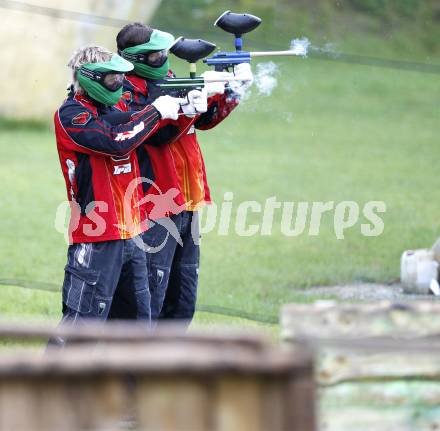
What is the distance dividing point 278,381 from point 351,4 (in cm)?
1908

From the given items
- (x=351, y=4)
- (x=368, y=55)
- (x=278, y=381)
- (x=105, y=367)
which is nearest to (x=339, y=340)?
(x=278, y=381)

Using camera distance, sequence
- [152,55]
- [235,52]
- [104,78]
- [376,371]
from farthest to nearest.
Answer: [235,52] < [152,55] < [104,78] < [376,371]

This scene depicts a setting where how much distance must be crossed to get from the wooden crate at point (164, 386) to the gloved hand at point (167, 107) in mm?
2819

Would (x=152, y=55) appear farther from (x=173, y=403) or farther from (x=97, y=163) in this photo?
(x=173, y=403)

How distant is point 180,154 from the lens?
5.94 m

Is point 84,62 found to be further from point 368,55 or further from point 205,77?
point 368,55

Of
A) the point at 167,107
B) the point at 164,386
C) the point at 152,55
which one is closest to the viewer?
the point at 164,386

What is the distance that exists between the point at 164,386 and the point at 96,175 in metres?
2.72

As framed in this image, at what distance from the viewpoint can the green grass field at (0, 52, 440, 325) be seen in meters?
8.67

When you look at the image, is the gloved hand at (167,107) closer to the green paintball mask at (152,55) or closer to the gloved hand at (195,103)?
the gloved hand at (195,103)

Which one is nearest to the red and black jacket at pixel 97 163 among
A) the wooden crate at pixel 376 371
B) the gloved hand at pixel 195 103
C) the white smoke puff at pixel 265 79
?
the gloved hand at pixel 195 103

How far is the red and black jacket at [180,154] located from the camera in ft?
18.9

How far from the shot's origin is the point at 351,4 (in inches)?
829

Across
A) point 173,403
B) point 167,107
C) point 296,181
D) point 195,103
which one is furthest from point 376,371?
point 296,181
